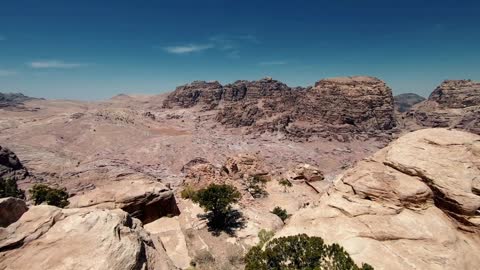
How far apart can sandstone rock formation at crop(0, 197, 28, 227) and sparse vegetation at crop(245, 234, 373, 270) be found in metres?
12.6

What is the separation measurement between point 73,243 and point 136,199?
17.8 meters

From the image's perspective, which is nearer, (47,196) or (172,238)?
(172,238)

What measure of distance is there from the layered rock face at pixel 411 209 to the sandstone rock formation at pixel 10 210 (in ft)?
48.8

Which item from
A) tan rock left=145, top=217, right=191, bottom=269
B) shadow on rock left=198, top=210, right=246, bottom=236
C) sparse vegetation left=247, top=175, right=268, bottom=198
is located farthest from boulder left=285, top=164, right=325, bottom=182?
tan rock left=145, top=217, right=191, bottom=269

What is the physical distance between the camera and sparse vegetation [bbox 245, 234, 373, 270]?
13.0 meters

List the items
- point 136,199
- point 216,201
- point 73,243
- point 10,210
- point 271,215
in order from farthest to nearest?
point 271,215, point 216,201, point 136,199, point 10,210, point 73,243

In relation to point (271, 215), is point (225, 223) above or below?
above

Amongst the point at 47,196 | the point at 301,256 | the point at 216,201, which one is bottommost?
→ the point at 47,196

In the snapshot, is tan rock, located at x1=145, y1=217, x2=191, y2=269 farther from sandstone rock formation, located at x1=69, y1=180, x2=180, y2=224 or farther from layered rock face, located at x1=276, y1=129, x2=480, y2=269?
layered rock face, located at x1=276, y1=129, x2=480, y2=269

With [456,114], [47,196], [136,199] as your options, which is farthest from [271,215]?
[456,114]

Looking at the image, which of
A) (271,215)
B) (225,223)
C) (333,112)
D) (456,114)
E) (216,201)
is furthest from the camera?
(456,114)

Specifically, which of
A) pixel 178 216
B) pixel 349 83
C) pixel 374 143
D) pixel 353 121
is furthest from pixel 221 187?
pixel 349 83

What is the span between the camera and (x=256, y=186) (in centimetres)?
4947

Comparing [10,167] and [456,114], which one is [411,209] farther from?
[456,114]
